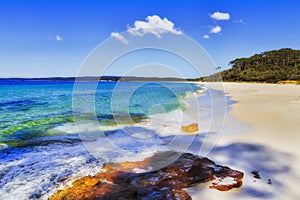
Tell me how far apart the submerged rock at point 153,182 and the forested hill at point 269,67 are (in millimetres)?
60070

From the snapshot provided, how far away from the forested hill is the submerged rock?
60.1m

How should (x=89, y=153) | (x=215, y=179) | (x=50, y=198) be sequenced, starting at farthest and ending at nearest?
(x=89, y=153) → (x=215, y=179) → (x=50, y=198)

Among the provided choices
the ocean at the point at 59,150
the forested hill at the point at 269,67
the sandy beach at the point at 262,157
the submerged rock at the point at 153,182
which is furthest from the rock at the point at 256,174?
the forested hill at the point at 269,67

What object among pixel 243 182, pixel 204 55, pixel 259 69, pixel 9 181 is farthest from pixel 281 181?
pixel 259 69

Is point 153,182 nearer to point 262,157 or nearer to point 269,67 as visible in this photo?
point 262,157

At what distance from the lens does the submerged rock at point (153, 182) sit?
4125 millimetres

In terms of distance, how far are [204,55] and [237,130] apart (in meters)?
4.21

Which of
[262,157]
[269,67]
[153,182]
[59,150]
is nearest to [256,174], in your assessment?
[262,157]

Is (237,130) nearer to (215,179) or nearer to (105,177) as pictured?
(215,179)

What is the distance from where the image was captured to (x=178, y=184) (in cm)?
446

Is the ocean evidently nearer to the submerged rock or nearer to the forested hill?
the submerged rock

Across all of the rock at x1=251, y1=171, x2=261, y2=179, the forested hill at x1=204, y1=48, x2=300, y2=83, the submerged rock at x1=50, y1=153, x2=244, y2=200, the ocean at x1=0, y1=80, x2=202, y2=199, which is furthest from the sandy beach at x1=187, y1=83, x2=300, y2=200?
the forested hill at x1=204, y1=48, x2=300, y2=83

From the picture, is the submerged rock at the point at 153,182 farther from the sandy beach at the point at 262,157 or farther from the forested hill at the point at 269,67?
the forested hill at the point at 269,67

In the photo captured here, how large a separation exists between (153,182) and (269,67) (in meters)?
82.5
